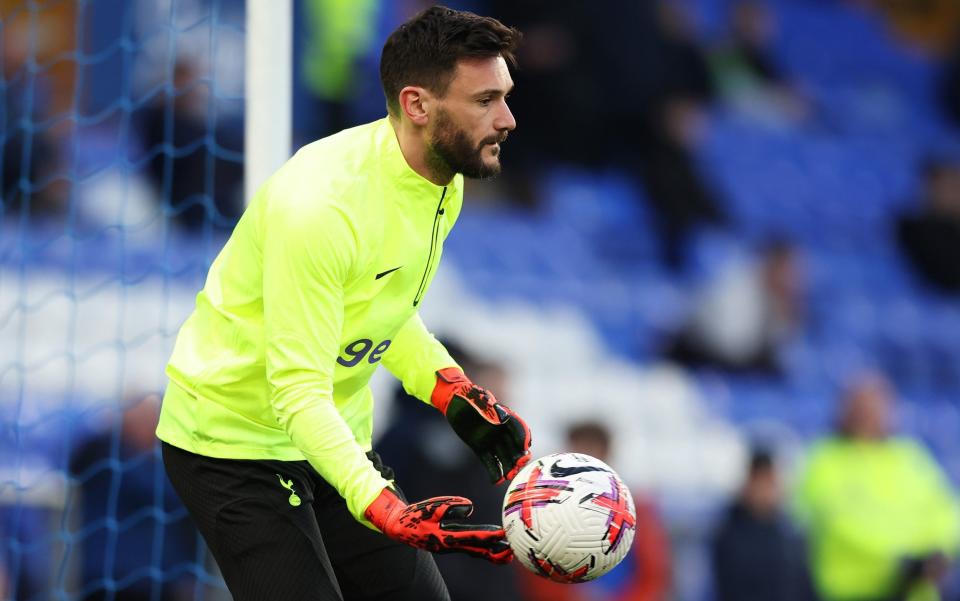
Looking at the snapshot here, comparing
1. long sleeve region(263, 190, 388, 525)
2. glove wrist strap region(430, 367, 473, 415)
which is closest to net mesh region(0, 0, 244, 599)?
glove wrist strap region(430, 367, 473, 415)

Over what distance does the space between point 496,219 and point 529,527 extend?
5820 mm

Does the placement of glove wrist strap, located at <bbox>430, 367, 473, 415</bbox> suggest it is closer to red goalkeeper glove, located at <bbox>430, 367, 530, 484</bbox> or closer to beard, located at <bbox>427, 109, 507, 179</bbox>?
red goalkeeper glove, located at <bbox>430, 367, 530, 484</bbox>

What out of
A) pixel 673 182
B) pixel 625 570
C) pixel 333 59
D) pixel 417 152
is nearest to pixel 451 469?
pixel 625 570

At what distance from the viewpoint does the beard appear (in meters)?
3.29

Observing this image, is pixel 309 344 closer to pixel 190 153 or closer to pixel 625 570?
pixel 190 153

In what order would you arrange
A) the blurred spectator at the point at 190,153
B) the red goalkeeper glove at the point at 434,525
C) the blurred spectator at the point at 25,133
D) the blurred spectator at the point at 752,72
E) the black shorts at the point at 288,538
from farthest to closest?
the blurred spectator at the point at 752,72 < the blurred spectator at the point at 25,133 < the blurred spectator at the point at 190,153 < the black shorts at the point at 288,538 < the red goalkeeper glove at the point at 434,525

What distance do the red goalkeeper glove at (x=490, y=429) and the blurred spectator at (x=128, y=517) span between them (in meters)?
2.37

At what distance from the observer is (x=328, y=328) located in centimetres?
309

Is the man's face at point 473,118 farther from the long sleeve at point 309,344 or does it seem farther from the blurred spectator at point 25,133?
the blurred spectator at point 25,133

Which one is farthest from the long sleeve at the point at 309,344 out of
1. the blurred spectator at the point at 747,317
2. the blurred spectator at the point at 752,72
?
the blurred spectator at the point at 752,72

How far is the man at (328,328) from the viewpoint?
305cm

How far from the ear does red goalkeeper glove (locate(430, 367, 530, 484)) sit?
73 centimetres

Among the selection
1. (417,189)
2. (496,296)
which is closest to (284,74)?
(417,189)

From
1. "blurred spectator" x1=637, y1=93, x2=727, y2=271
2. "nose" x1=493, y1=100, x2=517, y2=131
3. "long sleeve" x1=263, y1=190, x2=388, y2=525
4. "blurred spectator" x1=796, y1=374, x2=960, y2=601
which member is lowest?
"blurred spectator" x1=796, y1=374, x2=960, y2=601
